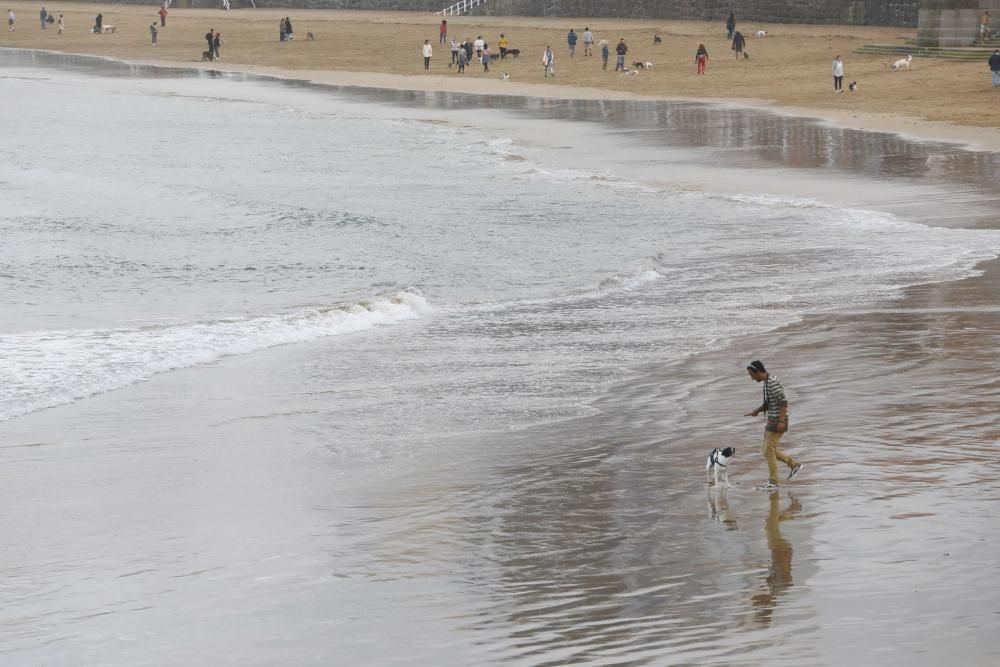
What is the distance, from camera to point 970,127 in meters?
38.0

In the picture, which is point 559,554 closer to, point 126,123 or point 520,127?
point 520,127

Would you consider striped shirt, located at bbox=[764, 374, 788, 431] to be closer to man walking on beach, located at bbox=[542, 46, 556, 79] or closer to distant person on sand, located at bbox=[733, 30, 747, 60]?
man walking on beach, located at bbox=[542, 46, 556, 79]

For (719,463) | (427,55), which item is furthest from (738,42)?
(719,463)

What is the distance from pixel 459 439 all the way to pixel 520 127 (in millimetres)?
31581

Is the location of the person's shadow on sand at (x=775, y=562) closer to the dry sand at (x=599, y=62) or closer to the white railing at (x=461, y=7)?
the dry sand at (x=599, y=62)

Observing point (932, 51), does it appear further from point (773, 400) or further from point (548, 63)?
point (773, 400)

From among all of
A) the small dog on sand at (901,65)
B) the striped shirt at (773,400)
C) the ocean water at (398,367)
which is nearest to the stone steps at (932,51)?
the small dog on sand at (901,65)

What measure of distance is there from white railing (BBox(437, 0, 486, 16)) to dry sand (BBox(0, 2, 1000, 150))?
1.95 meters

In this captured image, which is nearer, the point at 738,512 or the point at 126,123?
the point at 738,512

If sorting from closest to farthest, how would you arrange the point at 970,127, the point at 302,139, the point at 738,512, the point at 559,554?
the point at 559,554 → the point at 738,512 → the point at 970,127 → the point at 302,139

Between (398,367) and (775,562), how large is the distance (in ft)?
22.6

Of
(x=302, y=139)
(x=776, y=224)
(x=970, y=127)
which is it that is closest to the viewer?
(x=776, y=224)

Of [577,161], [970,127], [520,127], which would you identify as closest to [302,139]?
[520,127]

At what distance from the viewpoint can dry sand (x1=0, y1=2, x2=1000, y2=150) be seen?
43.2 meters
